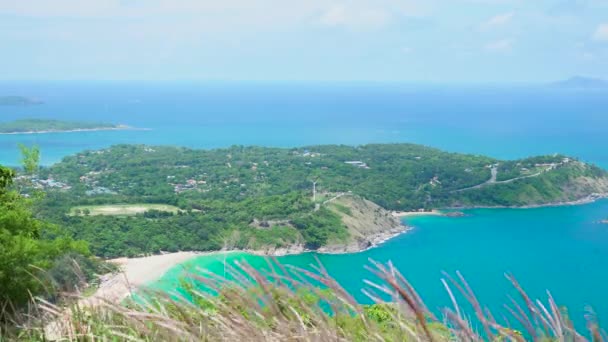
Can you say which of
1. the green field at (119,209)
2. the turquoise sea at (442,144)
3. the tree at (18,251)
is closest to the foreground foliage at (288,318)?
the turquoise sea at (442,144)

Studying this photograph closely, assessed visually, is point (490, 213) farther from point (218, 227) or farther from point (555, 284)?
point (218, 227)

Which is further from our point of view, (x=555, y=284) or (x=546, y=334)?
Answer: (x=555, y=284)

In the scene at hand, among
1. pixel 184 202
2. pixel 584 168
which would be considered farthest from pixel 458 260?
pixel 584 168

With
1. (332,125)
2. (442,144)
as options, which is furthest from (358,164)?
(332,125)

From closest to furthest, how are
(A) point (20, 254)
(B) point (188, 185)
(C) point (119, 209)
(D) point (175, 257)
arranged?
(A) point (20, 254) < (D) point (175, 257) < (C) point (119, 209) < (B) point (188, 185)

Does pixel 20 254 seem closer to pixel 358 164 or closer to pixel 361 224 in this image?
pixel 361 224

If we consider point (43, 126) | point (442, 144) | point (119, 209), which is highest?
point (43, 126)

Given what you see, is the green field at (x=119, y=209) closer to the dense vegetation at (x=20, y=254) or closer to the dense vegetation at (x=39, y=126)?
the dense vegetation at (x=20, y=254)
